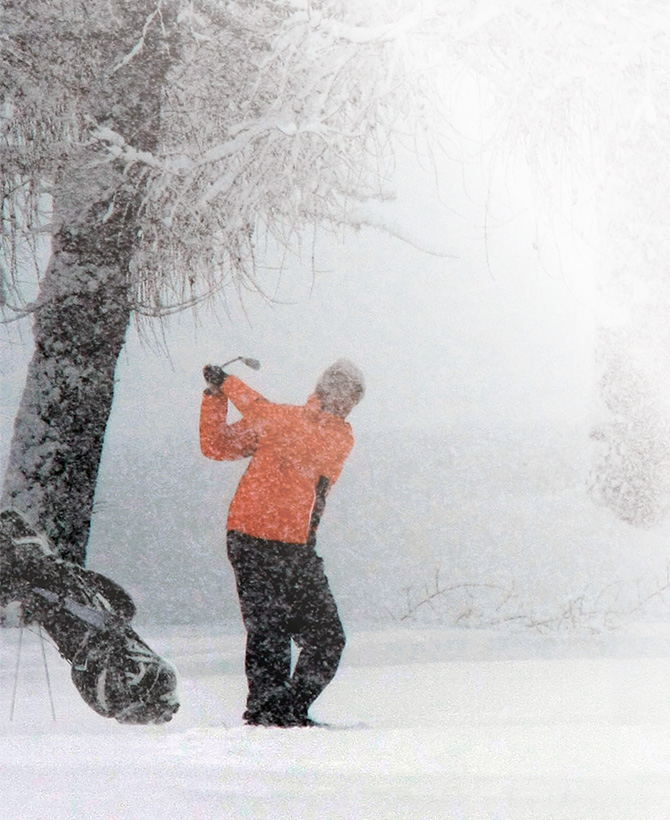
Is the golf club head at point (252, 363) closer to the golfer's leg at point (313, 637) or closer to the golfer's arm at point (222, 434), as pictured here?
the golfer's arm at point (222, 434)

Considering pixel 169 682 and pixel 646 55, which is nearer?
pixel 169 682

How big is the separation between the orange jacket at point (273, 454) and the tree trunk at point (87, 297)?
269mm

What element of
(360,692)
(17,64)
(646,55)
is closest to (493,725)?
(360,692)

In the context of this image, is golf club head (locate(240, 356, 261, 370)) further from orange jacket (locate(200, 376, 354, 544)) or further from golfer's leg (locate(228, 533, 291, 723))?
golfer's leg (locate(228, 533, 291, 723))

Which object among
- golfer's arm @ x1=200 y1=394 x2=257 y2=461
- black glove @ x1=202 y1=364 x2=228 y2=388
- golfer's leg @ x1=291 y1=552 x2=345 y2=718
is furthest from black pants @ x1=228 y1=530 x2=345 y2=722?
black glove @ x1=202 y1=364 x2=228 y2=388

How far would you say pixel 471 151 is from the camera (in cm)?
197

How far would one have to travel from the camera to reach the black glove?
1914 mm

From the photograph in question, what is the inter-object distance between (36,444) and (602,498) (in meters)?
1.26

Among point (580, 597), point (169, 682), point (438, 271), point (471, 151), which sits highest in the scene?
point (471, 151)

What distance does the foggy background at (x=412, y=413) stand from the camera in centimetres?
189

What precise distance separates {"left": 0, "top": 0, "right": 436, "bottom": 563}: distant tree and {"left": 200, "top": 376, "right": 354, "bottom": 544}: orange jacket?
250 mm

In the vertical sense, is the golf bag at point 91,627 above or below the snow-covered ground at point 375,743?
above

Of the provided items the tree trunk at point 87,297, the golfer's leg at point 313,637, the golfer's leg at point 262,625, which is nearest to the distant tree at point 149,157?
the tree trunk at point 87,297

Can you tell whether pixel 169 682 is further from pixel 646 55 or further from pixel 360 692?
pixel 646 55
